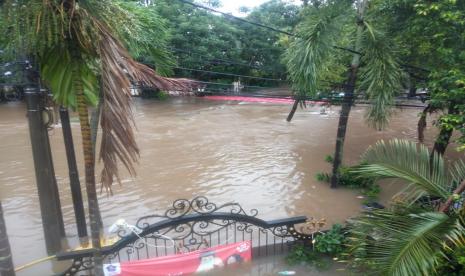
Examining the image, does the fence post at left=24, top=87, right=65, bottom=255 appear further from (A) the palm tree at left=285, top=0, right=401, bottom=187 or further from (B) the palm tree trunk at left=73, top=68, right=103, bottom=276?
(A) the palm tree at left=285, top=0, right=401, bottom=187

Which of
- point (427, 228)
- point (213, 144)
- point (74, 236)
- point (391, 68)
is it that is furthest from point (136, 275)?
point (213, 144)

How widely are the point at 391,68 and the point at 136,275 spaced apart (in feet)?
21.1

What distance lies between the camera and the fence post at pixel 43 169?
17.9 feet

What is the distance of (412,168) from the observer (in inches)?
177

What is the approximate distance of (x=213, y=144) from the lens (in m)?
15.6

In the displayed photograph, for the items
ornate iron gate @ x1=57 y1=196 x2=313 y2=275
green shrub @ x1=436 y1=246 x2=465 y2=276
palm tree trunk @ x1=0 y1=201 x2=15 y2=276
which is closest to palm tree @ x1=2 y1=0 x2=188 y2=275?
palm tree trunk @ x1=0 y1=201 x2=15 y2=276

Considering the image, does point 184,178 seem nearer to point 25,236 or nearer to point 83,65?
point 25,236

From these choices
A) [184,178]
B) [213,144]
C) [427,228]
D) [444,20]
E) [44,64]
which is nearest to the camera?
[44,64]

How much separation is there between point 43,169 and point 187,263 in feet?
8.81

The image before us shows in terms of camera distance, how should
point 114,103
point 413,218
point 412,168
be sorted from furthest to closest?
point 412,168
point 413,218
point 114,103

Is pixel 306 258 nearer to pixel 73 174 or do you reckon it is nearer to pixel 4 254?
pixel 73 174

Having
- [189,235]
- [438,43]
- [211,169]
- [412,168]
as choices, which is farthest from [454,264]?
[211,169]

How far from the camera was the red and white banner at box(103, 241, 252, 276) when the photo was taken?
5566 mm

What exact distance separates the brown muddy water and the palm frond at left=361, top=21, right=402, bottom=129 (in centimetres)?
264
